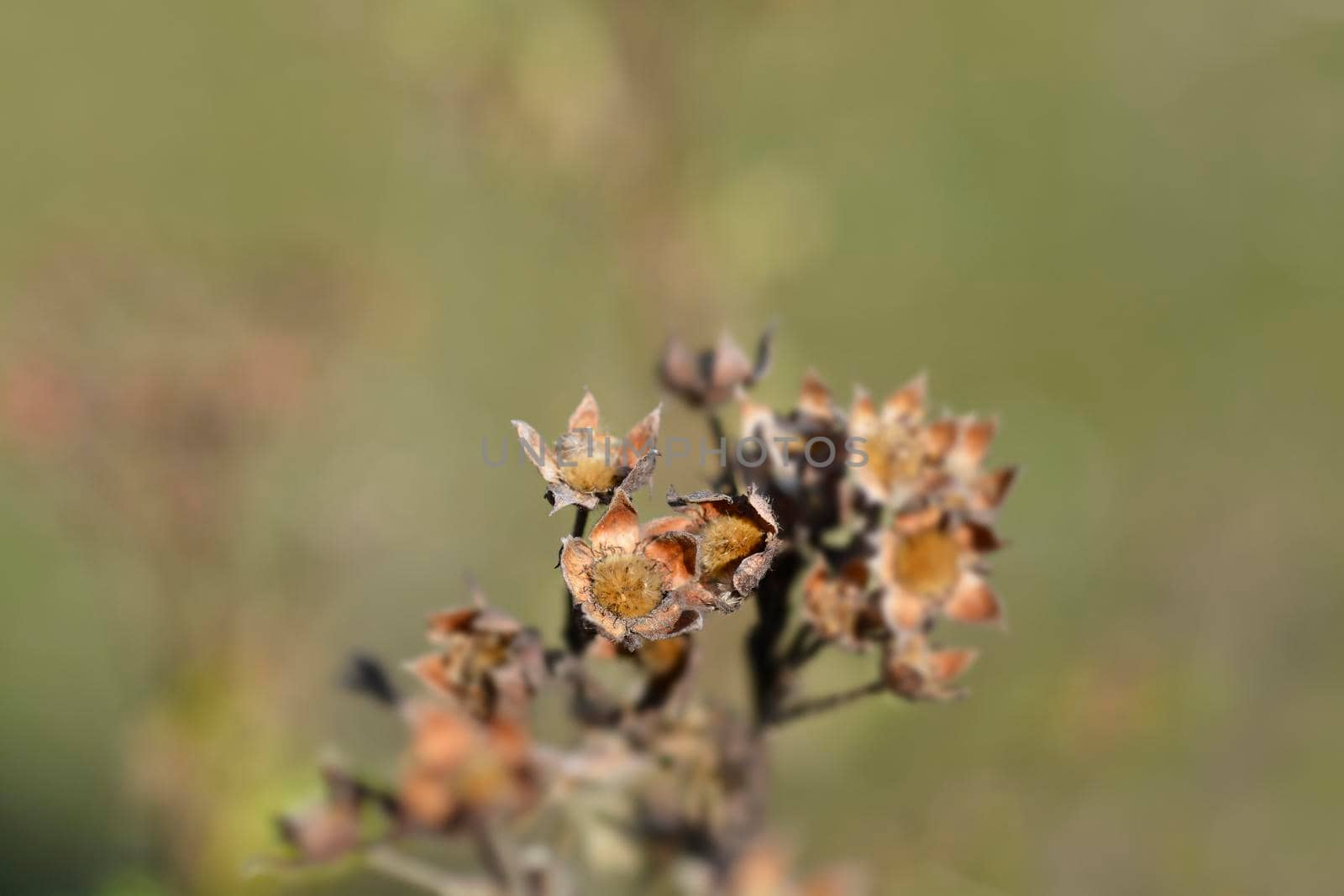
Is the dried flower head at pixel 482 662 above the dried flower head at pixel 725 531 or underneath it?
underneath

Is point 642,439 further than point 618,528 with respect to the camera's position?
Yes

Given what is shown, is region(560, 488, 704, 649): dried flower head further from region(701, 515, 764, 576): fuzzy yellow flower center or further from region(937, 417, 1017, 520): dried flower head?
region(937, 417, 1017, 520): dried flower head

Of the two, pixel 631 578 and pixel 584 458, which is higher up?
pixel 584 458

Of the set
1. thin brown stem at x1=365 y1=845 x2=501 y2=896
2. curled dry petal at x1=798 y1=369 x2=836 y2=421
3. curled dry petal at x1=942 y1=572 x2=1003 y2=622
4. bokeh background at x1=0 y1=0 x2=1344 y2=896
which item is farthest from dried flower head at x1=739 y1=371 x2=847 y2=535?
thin brown stem at x1=365 y1=845 x2=501 y2=896

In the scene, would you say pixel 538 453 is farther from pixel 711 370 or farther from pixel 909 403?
pixel 909 403

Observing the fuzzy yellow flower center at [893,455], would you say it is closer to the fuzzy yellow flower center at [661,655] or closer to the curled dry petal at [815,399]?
the curled dry petal at [815,399]

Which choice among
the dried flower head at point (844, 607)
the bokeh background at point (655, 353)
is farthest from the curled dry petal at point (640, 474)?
the bokeh background at point (655, 353)

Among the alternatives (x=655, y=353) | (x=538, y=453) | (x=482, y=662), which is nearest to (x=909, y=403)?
(x=538, y=453)
